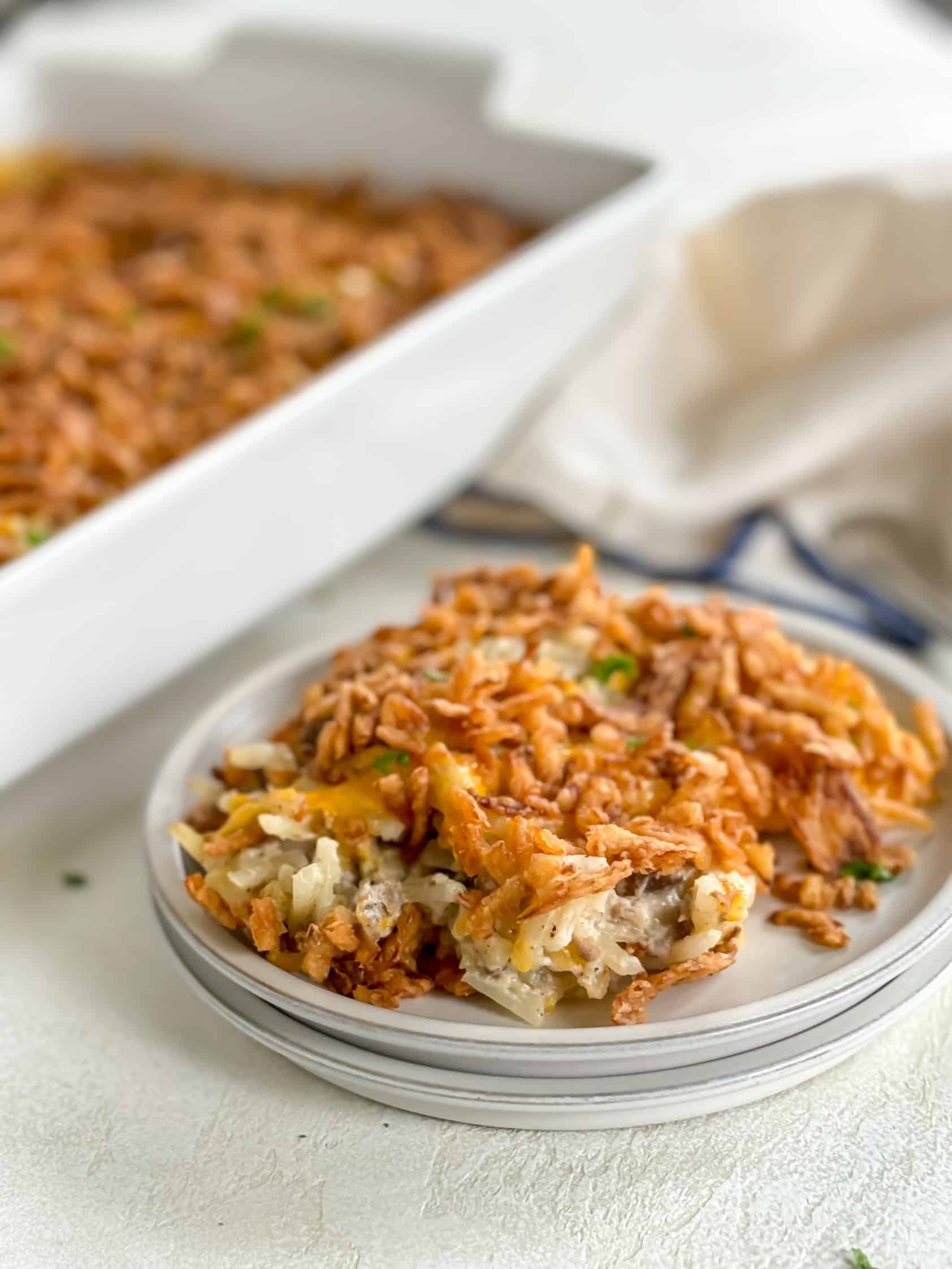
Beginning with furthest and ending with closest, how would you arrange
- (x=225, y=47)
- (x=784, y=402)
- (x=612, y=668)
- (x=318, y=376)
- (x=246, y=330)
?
1. (x=225, y=47)
2. (x=784, y=402)
3. (x=246, y=330)
4. (x=318, y=376)
5. (x=612, y=668)

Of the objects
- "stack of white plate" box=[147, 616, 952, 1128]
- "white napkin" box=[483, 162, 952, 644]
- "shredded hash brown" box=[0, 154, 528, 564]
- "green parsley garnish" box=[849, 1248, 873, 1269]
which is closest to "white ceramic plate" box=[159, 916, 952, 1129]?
"stack of white plate" box=[147, 616, 952, 1128]

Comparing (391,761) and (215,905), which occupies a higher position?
(391,761)

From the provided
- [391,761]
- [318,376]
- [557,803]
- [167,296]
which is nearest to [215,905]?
[391,761]

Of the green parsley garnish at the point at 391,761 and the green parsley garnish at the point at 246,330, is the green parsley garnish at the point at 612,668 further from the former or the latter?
the green parsley garnish at the point at 246,330

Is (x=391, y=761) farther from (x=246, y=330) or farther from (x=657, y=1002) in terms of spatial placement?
(x=246, y=330)

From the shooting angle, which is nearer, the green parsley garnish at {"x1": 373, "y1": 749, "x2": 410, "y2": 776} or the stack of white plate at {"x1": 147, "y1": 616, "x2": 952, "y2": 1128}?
the stack of white plate at {"x1": 147, "y1": 616, "x2": 952, "y2": 1128}

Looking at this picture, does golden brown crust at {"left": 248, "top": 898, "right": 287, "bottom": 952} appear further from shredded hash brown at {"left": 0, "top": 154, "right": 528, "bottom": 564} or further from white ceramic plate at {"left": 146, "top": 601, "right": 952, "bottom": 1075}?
shredded hash brown at {"left": 0, "top": 154, "right": 528, "bottom": 564}
